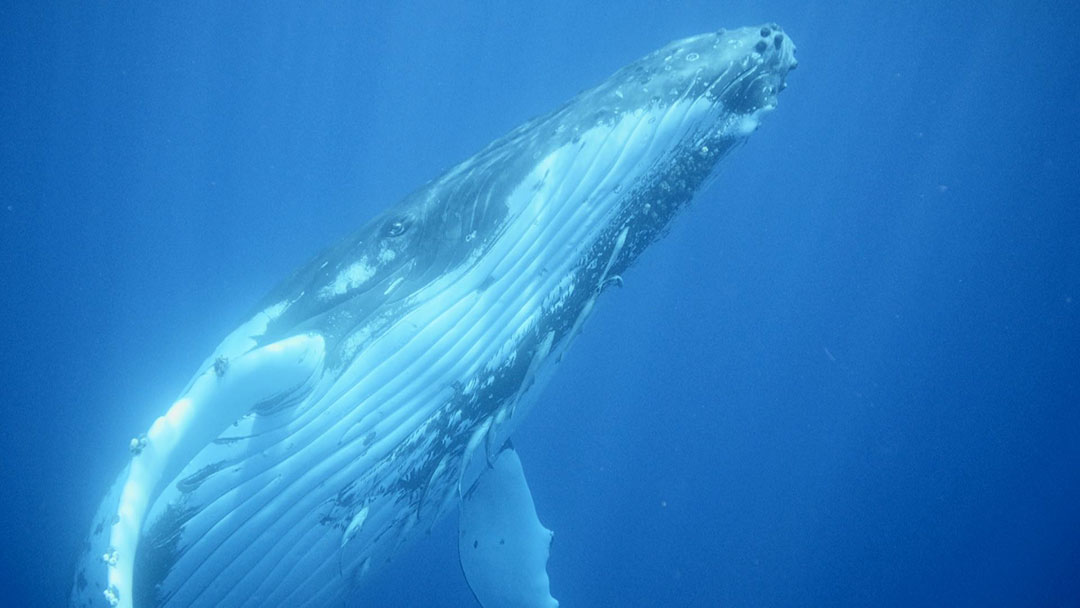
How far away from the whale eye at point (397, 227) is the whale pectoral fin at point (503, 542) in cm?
200

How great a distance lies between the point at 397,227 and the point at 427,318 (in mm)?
489

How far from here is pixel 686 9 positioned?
20.9 metres

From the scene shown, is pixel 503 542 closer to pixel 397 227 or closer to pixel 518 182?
pixel 397 227

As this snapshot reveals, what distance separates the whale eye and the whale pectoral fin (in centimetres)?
200

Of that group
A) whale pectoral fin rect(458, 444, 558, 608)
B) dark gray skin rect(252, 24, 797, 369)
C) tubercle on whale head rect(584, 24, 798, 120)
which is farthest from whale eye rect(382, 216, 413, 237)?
whale pectoral fin rect(458, 444, 558, 608)

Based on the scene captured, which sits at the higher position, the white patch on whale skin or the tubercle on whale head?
the white patch on whale skin

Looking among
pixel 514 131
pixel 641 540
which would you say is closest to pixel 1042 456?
pixel 641 540

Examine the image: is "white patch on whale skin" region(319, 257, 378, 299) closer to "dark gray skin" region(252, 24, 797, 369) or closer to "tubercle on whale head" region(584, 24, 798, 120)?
"dark gray skin" region(252, 24, 797, 369)

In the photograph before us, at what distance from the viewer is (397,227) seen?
9.02 feet

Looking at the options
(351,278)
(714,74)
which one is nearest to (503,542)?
(351,278)

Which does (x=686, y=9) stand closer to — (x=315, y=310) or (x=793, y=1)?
(x=793, y=1)

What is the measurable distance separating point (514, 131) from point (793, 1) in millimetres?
20492

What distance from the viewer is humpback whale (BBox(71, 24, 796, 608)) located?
253cm

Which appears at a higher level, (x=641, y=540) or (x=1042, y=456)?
(x=641, y=540)
